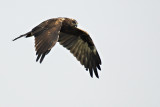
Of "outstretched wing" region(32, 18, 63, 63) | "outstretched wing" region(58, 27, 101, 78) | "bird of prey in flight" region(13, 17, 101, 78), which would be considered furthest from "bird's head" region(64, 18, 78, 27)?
"outstretched wing" region(58, 27, 101, 78)

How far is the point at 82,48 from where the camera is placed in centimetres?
1623

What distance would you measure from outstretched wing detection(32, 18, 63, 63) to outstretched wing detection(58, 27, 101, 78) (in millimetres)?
1649

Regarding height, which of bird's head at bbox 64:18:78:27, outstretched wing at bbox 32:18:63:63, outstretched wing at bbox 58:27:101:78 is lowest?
outstretched wing at bbox 32:18:63:63

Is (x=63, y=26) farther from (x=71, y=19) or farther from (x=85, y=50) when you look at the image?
(x=85, y=50)

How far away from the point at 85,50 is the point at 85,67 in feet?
1.81

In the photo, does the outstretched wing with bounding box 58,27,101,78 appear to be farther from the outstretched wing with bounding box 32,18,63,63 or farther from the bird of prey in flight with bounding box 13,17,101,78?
the outstretched wing with bounding box 32,18,63,63

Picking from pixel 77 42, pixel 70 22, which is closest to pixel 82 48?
pixel 77 42

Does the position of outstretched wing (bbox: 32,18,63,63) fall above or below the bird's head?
below

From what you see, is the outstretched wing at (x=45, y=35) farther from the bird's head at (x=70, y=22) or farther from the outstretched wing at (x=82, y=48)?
the outstretched wing at (x=82, y=48)

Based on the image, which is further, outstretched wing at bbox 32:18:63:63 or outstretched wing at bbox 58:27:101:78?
outstretched wing at bbox 58:27:101:78

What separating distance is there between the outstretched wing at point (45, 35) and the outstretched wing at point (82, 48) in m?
1.65

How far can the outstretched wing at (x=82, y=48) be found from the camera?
52.4ft

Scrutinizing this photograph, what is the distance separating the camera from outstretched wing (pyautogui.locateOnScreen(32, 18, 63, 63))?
12570mm

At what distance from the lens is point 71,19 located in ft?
49.3
